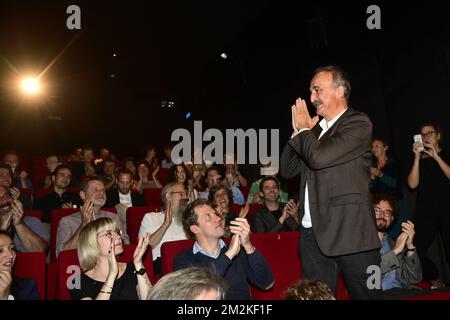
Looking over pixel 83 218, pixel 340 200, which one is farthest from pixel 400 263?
pixel 83 218

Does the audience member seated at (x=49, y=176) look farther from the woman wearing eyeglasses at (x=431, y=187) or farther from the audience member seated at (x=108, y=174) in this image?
the woman wearing eyeglasses at (x=431, y=187)

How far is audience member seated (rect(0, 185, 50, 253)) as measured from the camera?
110 inches

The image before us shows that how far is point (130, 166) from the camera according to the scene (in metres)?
6.34

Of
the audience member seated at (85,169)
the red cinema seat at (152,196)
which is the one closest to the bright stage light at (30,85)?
the audience member seated at (85,169)

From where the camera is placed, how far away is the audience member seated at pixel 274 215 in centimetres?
352

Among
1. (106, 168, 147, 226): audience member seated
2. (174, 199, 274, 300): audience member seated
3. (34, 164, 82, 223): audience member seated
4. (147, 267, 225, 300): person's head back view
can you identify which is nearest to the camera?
(147, 267, 225, 300): person's head back view

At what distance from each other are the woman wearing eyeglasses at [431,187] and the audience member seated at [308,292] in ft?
8.09

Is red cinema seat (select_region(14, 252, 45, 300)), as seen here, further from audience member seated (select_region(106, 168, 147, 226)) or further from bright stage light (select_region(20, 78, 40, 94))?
bright stage light (select_region(20, 78, 40, 94))

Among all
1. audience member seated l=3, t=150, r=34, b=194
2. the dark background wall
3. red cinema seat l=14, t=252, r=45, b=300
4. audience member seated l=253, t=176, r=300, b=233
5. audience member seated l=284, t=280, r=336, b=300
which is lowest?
red cinema seat l=14, t=252, r=45, b=300

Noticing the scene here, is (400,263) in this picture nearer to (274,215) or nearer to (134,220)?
(274,215)

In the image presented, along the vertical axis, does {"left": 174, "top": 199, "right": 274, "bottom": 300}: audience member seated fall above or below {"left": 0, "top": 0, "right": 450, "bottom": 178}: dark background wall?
below

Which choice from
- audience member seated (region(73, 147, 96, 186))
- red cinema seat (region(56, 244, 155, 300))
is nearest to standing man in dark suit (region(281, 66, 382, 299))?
red cinema seat (region(56, 244, 155, 300))

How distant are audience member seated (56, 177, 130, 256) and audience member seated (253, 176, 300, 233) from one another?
104cm
